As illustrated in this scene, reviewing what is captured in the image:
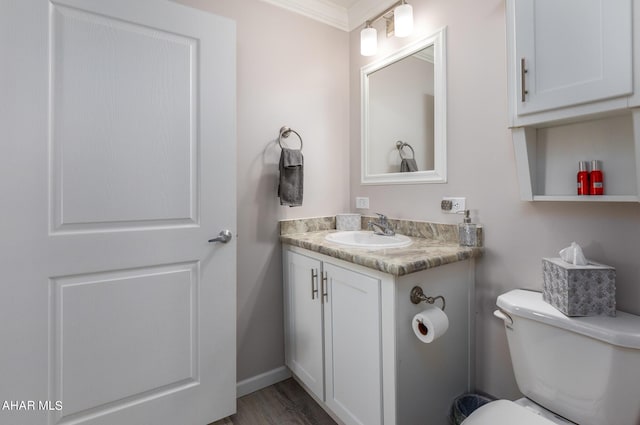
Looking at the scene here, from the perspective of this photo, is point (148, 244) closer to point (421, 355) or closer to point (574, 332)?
point (421, 355)

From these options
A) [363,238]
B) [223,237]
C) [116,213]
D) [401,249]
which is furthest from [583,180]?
[116,213]

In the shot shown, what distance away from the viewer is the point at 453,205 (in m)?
1.50

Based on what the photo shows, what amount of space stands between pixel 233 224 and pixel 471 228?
3.65 feet

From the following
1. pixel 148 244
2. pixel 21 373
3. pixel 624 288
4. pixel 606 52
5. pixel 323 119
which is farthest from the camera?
pixel 323 119

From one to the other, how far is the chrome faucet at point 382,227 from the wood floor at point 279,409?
98 cm

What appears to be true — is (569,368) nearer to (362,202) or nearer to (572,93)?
(572,93)

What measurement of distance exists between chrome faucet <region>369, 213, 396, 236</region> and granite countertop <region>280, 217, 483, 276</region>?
0.07 m

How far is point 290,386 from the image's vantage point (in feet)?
6.02

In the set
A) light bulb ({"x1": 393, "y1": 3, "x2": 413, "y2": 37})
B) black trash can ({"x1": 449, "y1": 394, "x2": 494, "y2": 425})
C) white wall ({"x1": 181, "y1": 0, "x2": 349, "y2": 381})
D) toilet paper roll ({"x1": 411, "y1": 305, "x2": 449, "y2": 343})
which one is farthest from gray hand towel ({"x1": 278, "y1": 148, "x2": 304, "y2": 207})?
black trash can ({"x1": 449, "y1": 394, "x2": 494, "y2": 425})

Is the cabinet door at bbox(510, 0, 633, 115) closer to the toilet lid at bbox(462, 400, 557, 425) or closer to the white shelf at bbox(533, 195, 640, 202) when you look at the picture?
the white shelf at bbox(533, 195, 640, 202)

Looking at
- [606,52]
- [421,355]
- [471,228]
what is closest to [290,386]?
[421,355]

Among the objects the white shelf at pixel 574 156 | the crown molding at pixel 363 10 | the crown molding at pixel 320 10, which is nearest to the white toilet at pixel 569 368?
the white shelf at pixel 574 156

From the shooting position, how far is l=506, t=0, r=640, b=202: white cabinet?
868mm

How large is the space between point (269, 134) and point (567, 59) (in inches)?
53.8
